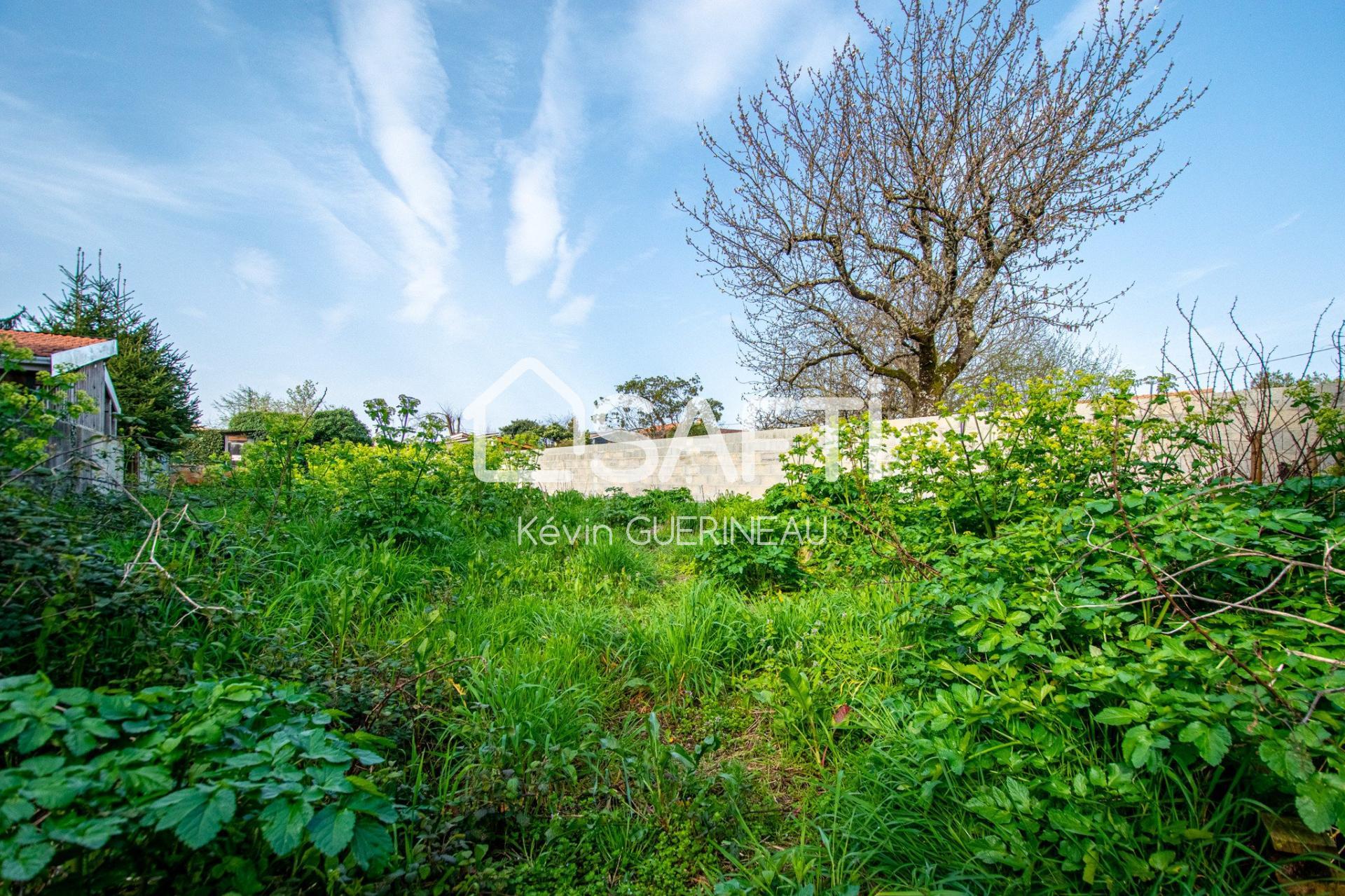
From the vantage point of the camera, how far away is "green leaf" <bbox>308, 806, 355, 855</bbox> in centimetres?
91

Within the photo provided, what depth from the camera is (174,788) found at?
101 cm

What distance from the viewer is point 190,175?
253 inches

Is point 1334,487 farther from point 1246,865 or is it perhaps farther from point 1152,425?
point 1246,865

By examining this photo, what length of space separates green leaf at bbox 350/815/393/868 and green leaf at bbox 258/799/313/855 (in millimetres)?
93

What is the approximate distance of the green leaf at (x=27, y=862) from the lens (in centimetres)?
70

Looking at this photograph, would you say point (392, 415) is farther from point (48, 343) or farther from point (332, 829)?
point (48, 343)

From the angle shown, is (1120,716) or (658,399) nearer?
(1120,716)

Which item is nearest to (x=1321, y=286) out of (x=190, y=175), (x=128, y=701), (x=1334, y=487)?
(x=1334, y=487)

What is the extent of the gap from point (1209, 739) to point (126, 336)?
20.4 m

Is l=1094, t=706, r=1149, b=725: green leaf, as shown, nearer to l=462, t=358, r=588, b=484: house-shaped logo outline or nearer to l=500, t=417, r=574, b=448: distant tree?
l=462, t=358, r=588, b=484: house-shaped logo outline

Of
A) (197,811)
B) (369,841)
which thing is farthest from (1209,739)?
(197,811)

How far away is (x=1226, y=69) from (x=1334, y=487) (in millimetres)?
7133

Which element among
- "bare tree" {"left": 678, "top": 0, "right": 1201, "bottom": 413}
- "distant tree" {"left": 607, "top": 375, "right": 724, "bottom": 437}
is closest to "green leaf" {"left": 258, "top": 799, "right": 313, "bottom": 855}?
"bare tree" {"left": 678, "top": 0, "right": 1201, "bottom": 413}

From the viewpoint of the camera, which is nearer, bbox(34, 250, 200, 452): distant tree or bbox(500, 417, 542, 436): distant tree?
bbox(34, 250, 200, 452): distant tree
